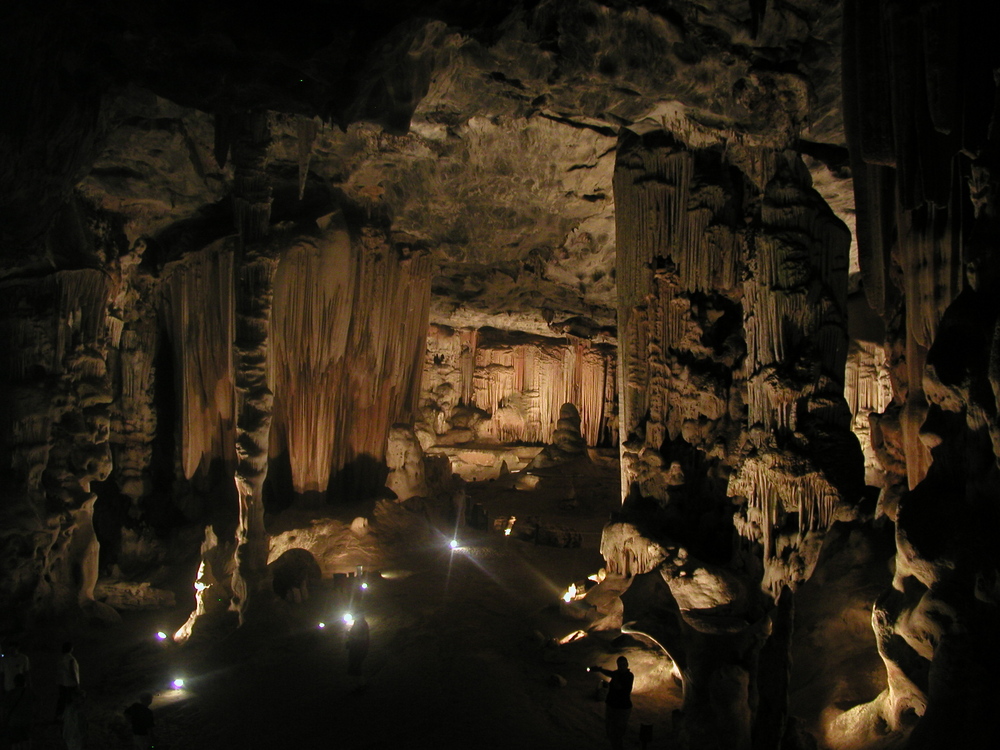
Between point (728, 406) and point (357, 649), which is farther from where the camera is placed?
point (728, 406)

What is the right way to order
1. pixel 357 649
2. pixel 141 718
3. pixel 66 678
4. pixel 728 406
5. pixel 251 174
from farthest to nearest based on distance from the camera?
pixel 251 174, pixel 728 406, pixel 357 649, pixel 66 678, pixel 141 718

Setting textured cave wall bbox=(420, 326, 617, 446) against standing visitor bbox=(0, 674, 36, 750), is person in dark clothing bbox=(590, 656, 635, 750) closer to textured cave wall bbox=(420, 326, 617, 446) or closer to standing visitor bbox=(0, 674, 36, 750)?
standing visitor bbox=(0, 674, 36, 750)

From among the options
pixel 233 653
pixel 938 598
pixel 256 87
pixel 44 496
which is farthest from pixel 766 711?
pixel 44 496

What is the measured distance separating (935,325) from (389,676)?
5736mm

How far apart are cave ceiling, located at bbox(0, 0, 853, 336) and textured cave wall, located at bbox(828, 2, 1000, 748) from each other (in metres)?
2.00

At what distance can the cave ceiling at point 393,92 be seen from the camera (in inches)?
234

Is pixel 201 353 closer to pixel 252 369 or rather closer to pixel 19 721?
pixel 252 369

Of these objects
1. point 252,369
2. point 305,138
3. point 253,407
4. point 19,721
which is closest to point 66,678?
point 19,721

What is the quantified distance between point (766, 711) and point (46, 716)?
21.1ft

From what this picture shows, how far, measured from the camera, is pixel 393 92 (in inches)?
271

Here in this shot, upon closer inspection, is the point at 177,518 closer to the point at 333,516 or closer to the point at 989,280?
the point at 333,516

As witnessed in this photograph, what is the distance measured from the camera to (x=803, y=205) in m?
6.89

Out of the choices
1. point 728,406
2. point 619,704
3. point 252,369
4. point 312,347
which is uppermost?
point 312,347

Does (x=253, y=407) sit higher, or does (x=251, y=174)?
(x=251, y=174)
